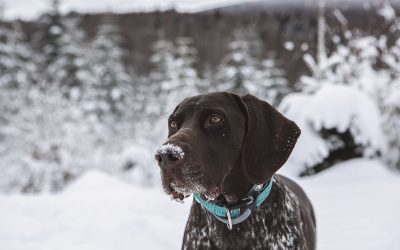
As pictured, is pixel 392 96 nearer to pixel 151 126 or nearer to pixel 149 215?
pixel 149 215

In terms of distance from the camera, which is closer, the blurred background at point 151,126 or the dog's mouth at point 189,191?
the dog's mouth at point 189,191

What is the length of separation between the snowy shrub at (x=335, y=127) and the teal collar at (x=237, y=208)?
18.6ft

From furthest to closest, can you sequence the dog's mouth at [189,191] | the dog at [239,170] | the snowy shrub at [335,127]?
the snowy shrub at [335,127]
the dog at [239,170]
the dog's mouth at [189,191]

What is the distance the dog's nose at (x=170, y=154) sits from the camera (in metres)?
1.98

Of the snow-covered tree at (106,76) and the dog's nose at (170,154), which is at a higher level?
the snow-covered tree at (106,76)

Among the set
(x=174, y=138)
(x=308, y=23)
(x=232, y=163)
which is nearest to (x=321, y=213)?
(x=232, y=163)

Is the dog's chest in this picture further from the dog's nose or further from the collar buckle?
the dog's nose

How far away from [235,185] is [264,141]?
1.00ft

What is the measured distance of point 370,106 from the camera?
784cm

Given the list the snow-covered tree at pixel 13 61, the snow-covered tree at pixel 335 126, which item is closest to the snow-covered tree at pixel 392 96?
the snow-covered tree at pixel 335 126

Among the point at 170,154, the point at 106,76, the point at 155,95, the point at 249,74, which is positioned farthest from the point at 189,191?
the point at 155,95

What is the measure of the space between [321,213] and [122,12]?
6871cm

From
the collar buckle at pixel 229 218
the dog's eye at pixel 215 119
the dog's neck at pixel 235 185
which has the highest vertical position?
the dog's eye at pixel 215 119

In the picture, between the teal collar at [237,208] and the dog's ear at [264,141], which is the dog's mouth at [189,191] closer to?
the teal collar at [237,208]
